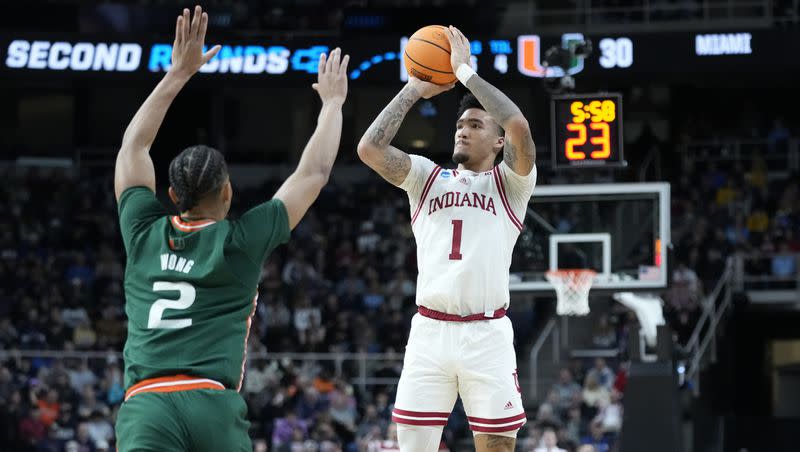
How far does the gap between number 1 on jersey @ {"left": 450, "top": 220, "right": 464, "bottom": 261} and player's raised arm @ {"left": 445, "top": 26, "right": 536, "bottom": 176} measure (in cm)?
43

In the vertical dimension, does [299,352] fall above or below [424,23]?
below

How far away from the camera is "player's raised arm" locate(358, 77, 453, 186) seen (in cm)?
712

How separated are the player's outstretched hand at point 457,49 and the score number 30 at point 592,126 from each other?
→ 22.4 feet

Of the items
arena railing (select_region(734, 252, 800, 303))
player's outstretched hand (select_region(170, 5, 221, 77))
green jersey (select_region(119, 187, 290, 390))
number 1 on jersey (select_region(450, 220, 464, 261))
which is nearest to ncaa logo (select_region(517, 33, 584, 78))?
arena railing (select_region(734, 252, 800, 303))

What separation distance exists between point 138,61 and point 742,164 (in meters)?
11.9

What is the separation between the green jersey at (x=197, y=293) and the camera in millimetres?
4766

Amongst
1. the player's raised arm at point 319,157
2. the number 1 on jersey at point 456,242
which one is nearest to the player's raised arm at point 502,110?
the number 1 on jersey at point 456,242

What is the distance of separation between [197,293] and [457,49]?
2.77 meters

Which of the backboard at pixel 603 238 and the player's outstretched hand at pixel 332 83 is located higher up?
the player's outstretched hand at pixel 332 83

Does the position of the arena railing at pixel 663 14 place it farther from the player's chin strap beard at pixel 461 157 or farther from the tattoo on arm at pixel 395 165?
the tattoo on arm at pixel 395 165

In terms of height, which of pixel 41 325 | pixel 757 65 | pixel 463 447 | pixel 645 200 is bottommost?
pixel 463 447

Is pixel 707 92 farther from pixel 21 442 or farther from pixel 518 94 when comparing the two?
pixel 21 442

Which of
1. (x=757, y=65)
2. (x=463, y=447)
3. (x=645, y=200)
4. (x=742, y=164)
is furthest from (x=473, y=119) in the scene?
(x=742, y=164)

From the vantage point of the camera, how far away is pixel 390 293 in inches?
927
